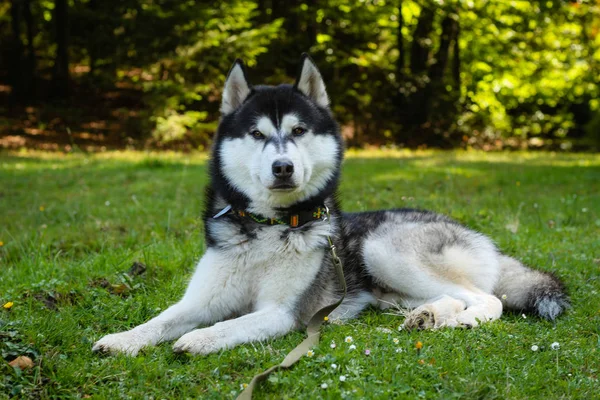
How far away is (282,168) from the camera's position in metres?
3.28

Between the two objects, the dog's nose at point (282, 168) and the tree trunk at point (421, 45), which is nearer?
the dog's nose at point (282, 168)

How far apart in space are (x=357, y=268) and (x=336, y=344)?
926 millimetres

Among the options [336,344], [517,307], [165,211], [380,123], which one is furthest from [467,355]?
[380,123]

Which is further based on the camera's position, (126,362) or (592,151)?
(592,151)

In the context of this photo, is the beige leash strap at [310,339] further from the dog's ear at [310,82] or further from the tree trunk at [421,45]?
the tree trunk at [421,45]

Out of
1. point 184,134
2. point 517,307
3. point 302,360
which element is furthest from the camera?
point 184,134

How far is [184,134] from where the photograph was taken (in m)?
14.4

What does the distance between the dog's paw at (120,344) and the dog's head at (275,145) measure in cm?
102

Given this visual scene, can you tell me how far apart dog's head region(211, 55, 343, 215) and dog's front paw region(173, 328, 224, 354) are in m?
0.84

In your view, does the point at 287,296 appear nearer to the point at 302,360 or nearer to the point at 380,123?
the point at 302,360

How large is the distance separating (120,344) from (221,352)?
21.5 inches

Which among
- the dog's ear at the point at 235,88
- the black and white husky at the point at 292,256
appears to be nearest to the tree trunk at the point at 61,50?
the dog's ear at the point at 235,88

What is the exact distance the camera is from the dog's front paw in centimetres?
307

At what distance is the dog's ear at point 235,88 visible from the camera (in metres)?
3.67
